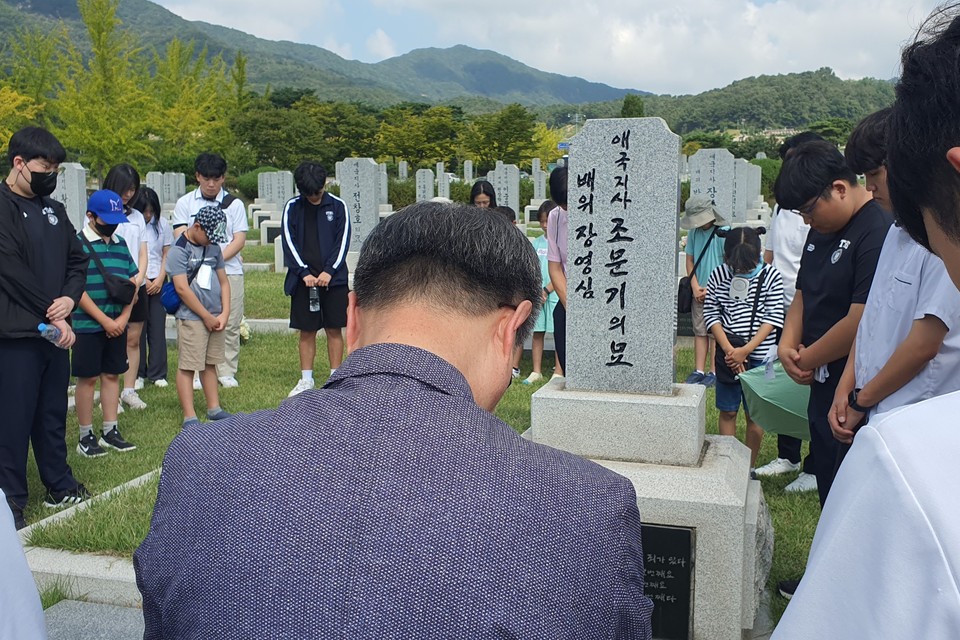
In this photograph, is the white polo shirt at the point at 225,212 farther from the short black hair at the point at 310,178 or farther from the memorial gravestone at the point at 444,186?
the memorial gravestone at the point at 444,186

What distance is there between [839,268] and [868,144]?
583 mm

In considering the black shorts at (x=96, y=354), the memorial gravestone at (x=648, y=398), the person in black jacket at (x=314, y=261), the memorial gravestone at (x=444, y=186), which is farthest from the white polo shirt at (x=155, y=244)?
the memorial gravestone at (x=444, y=186)

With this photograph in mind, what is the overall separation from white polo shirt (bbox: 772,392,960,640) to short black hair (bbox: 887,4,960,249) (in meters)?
0.34

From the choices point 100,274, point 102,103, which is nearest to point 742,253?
point 100,274

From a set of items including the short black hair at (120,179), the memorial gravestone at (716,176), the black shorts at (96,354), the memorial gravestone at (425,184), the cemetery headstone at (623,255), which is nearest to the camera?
the cemetery headstone at (623,255)

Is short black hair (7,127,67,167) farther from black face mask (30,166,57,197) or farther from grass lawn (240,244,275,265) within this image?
grass lawn (240,244,275,265)

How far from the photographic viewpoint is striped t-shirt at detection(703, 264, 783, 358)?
4750 millimetres

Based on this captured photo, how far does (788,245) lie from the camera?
568 cm

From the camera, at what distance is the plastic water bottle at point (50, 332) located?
4.03 m

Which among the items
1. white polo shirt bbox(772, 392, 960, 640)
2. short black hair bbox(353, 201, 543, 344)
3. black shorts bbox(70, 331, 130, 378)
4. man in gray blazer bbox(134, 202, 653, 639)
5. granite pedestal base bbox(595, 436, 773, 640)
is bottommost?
granite pedestal base bbox(595, 436, 773, 640)

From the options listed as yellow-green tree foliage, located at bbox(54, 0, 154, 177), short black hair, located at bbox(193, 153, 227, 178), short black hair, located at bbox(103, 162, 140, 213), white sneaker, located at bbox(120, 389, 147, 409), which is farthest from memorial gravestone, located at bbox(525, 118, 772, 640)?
yellow-green tree foliage, located at bbox(54, 0, 154, 177)

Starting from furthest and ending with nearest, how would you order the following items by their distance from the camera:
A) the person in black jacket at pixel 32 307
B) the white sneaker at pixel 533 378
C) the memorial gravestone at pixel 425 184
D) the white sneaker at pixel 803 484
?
the memorial gravestone at pixel 425 184 < the white sneaker at pixel 533 378 < the white sneaker at pixel 803 484 < the person in black jacket at pixel 32 307

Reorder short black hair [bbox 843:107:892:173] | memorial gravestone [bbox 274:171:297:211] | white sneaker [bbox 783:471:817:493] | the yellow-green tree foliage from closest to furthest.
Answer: short black hair [bbox 843:107:892:173], white sneaker [bbox 783:471:817:493], memorial gravestone [bbox 274:171:297:211], the yellow-green tree foliage

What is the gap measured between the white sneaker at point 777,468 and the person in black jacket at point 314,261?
10.8 feet
